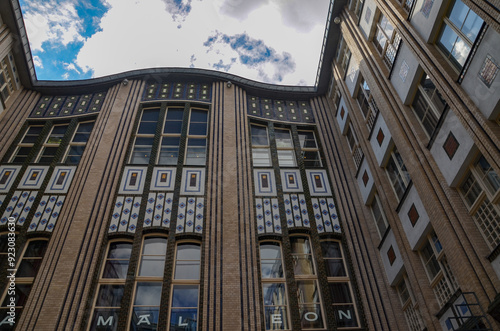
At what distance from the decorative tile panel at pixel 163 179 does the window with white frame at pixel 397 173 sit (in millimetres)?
8707

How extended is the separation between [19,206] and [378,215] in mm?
14248

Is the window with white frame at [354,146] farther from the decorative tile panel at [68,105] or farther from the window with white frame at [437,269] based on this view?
the decorative tile panel at [68,105]

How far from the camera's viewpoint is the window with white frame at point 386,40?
14459 millimetres

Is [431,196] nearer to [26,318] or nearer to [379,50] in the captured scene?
[379,50]

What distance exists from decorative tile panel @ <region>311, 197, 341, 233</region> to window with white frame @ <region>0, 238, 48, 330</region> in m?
10.5

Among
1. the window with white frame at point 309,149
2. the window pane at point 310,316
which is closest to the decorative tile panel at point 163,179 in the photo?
the window with white frame at point 309,149

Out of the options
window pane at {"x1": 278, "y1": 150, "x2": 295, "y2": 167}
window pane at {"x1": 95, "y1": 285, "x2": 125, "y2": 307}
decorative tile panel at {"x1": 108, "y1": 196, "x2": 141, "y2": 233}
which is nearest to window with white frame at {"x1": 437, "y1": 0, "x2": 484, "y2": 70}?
window pane at {"x1": 278, "y1": 150, "x2": 295, "y2": 167}

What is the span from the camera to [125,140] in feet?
59.0

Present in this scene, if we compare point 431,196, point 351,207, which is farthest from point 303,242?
point 431,196

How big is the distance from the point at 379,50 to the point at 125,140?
38.1 feet

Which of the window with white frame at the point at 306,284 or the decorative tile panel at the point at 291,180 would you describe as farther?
the decorative tile panel at the point at 291,180

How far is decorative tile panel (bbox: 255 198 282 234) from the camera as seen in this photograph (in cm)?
1550

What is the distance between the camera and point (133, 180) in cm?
1669

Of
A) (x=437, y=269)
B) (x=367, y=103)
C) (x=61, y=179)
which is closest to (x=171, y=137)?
(x=61, y=179)
